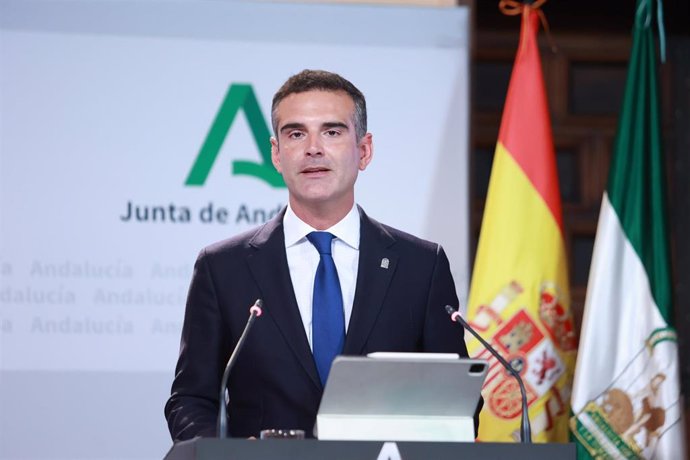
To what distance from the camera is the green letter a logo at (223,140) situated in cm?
438

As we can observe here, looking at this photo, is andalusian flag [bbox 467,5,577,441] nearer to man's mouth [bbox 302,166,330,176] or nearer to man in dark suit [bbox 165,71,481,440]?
man in dark suit [bbox 165,71,481,440]

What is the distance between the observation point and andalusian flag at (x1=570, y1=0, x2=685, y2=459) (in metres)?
4.18

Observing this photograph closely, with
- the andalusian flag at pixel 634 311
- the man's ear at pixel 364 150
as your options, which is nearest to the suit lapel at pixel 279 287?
the man's ear at pixel 364 150

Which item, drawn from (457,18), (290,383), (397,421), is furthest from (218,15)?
(397,421)

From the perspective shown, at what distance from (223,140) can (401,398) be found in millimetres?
2346

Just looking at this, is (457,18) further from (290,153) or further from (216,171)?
(290,153)

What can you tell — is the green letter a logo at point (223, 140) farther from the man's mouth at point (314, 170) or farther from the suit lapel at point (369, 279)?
the man's mouth at point (314, 170)

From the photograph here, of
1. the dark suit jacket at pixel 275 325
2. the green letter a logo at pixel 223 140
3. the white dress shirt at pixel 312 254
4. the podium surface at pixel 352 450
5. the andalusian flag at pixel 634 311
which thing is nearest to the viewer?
the podium surface at pixel 352 450

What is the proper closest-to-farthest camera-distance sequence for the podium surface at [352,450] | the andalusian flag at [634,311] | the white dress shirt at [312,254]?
the podium surface at [352,450] < the white dress shirt at [312,254] < the andalusian flag at [634,311]

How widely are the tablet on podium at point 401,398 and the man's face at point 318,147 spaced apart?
69 cm

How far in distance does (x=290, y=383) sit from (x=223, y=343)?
0.64 ft

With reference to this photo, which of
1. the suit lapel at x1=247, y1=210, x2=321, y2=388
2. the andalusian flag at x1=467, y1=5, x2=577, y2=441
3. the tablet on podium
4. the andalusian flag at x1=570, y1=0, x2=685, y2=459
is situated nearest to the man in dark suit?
the suit lapel at x1=247, y1=210, x2=321, y2=388

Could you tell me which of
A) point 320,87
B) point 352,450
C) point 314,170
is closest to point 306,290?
point 314,170

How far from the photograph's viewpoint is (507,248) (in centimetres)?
436
